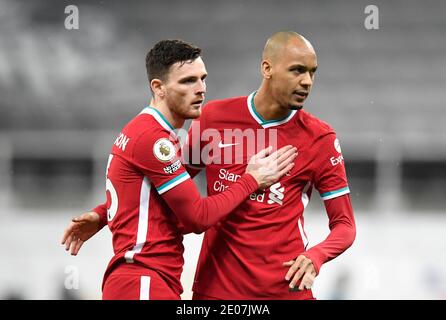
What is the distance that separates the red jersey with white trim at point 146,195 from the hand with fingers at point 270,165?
29 centimetres

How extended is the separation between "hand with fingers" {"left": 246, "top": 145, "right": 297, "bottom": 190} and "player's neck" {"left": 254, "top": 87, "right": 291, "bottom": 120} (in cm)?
14

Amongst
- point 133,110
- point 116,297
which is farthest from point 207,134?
point 133,110

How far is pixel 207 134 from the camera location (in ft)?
10.4

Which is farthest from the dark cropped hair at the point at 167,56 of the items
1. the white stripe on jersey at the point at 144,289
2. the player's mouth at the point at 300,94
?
the white stripe on jersey at the point at 144,289

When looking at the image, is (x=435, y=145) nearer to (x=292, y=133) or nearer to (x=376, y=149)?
(x=376, y=149)

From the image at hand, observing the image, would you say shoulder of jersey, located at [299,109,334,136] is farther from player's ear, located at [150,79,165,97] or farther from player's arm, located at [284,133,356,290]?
player's ear, located at [150,79,165,97]

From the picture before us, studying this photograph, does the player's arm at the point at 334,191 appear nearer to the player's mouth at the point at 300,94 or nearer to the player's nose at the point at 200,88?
the player's mouth at the point at 300,94

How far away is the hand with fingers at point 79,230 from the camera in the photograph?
3.18 m

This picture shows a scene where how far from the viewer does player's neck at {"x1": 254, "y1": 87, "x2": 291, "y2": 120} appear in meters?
3.06

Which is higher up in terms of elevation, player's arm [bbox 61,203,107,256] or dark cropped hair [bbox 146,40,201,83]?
dark cropped hair [bbox 146,40,201,83]

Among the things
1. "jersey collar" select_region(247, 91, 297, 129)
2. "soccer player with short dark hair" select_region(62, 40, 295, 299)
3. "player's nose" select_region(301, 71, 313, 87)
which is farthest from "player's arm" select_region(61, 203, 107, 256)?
"player's nose" select_region(301, 71, 313, 87)

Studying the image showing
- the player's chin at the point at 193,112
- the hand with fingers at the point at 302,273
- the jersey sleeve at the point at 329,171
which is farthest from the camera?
the jersey sleeve at the point at 329,171

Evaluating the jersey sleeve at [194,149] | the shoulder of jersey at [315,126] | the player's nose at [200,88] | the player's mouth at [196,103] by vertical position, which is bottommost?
the jersey sleeve at [194,149]

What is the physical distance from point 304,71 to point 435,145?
6331 mm
